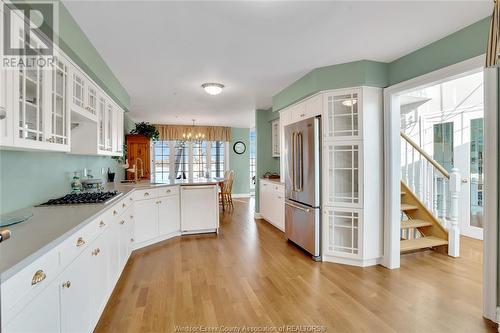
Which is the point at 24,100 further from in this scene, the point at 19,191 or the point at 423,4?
the point at 423,4

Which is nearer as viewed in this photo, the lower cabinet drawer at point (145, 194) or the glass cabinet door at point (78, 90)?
the glass cabinet door at point (78, 90)

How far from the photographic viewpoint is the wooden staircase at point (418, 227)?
3.50 m

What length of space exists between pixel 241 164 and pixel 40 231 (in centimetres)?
762

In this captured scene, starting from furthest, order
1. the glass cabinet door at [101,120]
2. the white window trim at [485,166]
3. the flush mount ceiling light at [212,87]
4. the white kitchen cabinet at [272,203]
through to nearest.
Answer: the white kitchen cabinet at [272,203] < the flush mount ceiling light at [212,87] < the glass cabinet door at [101,120] < the white window trim at [485,166]

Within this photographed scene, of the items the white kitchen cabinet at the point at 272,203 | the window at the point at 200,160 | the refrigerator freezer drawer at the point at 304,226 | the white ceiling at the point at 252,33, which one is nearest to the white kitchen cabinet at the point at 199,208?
the white kitchen cabinet at the point at 272,203

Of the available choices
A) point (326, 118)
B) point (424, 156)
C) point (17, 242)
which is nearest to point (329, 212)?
point (326, 118)

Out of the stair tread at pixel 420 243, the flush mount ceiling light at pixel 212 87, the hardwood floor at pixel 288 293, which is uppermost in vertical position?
the flush mount ceiling light at pixel 212 87

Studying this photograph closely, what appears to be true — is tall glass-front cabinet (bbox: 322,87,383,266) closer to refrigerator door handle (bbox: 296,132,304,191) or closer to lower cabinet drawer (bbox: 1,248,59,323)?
refrigerator door handle (bbox: 296,132,304,191)

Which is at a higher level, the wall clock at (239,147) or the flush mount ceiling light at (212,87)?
the flush mount ceiling light at (212,87)

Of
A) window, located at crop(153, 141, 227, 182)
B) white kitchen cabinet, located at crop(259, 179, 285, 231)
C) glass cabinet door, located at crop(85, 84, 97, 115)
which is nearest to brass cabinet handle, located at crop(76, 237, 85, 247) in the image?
glass cabinet door, located at crop(85, 84, 97, 115)

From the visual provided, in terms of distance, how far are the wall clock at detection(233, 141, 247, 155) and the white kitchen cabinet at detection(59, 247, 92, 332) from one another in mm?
7156

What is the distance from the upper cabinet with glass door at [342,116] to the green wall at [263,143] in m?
2.54

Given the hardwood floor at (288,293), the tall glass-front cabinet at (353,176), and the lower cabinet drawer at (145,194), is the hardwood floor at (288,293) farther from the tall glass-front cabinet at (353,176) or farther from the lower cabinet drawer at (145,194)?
the lower cabinet drawer at (145,194)

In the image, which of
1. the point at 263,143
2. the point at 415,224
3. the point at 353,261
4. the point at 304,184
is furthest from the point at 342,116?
the point at 263,143
